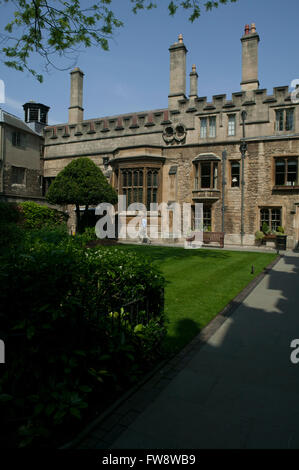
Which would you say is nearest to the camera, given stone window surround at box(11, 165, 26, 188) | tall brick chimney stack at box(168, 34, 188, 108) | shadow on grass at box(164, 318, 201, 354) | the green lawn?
shadow on grass at box(164, 318, 201, 354)

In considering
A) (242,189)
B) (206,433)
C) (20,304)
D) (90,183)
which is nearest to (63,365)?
(20,304)

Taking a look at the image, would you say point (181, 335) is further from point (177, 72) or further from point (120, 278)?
point (177, 72)

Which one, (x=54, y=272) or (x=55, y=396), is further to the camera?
(x=54, y=272)

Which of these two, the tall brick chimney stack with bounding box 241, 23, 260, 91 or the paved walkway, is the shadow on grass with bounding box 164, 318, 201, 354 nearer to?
the paved walkway

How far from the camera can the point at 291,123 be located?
21.0m

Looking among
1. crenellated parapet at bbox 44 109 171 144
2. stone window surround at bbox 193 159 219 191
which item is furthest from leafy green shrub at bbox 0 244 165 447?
crenellated parapet at bbox 44 109 171 144

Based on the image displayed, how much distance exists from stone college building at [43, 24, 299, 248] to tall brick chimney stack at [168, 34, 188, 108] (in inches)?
2.8

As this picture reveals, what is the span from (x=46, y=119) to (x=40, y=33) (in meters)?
29.7

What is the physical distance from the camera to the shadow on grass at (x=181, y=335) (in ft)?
15.8

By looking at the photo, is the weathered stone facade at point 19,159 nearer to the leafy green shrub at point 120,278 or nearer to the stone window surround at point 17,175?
the stone window surround at point 17,175

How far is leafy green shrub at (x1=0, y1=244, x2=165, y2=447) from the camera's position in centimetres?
274
